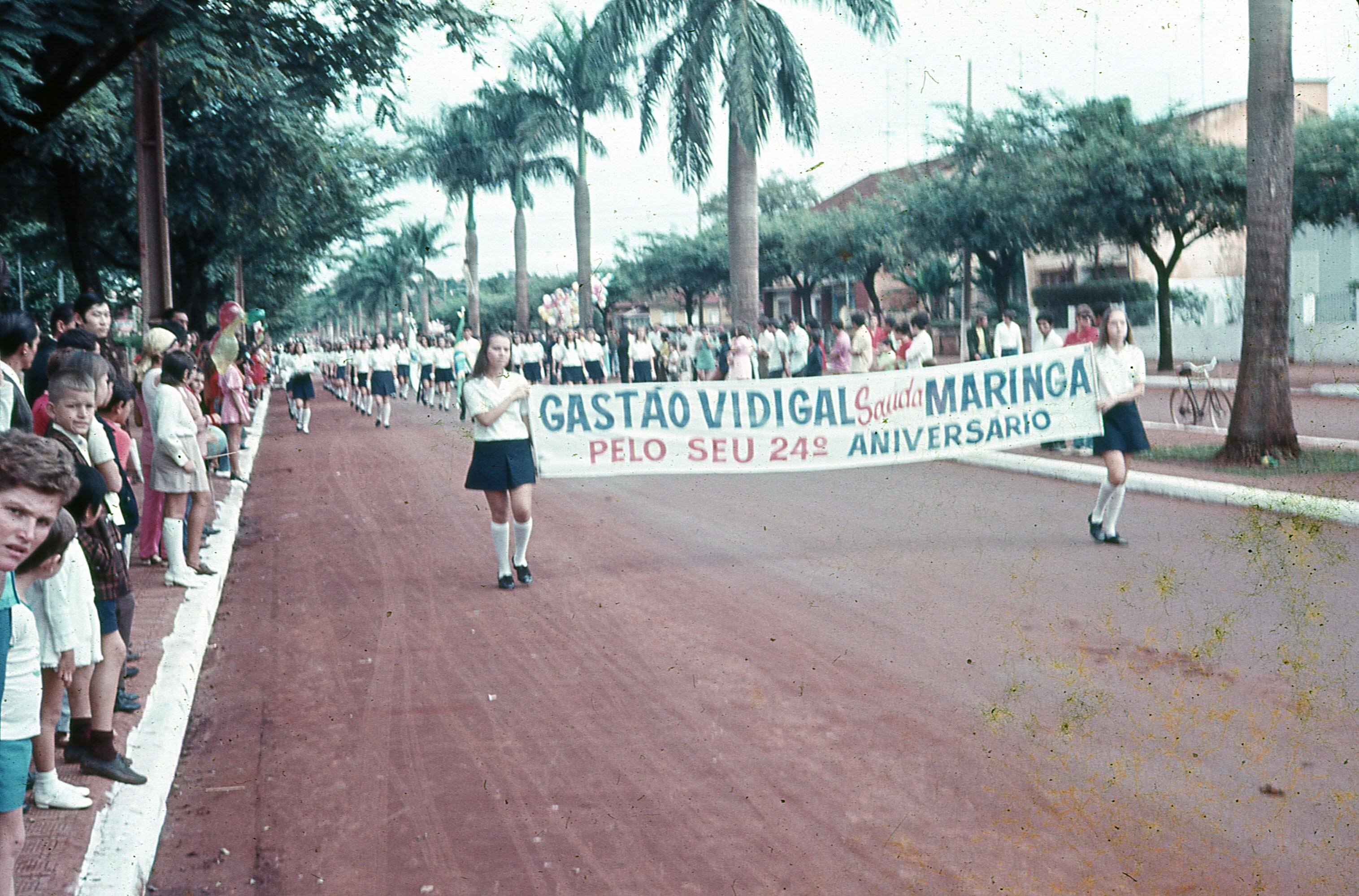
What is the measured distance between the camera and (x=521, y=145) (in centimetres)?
4562

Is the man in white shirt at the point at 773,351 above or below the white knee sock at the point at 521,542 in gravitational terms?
above

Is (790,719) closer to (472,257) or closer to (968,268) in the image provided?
(968,268)

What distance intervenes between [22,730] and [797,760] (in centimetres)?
288

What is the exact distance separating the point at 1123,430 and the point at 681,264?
169 ft

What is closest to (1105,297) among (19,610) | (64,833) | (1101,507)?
(1101,507)

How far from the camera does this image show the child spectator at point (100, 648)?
4.64 m

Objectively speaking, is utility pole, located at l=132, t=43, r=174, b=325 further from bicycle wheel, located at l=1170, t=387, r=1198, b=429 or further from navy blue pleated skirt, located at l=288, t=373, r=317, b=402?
bicycle wheel, located at l=1170, t=387, r=1198, b=429

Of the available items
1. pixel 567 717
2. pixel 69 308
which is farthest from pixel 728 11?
pixel 567 717

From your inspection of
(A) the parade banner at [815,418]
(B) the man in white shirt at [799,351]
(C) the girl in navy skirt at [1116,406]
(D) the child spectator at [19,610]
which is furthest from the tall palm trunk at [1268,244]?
(D) the child spectator at [19,610]

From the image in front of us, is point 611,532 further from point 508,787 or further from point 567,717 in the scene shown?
point 508,787

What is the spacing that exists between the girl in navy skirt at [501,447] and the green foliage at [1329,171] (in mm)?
26873

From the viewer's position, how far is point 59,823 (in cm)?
430

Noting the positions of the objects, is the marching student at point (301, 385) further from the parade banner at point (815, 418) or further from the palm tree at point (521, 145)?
the palm tree at point (521, 145)

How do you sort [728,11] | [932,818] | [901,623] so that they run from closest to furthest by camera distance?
[932,818] < [901,623] < [728,11]
